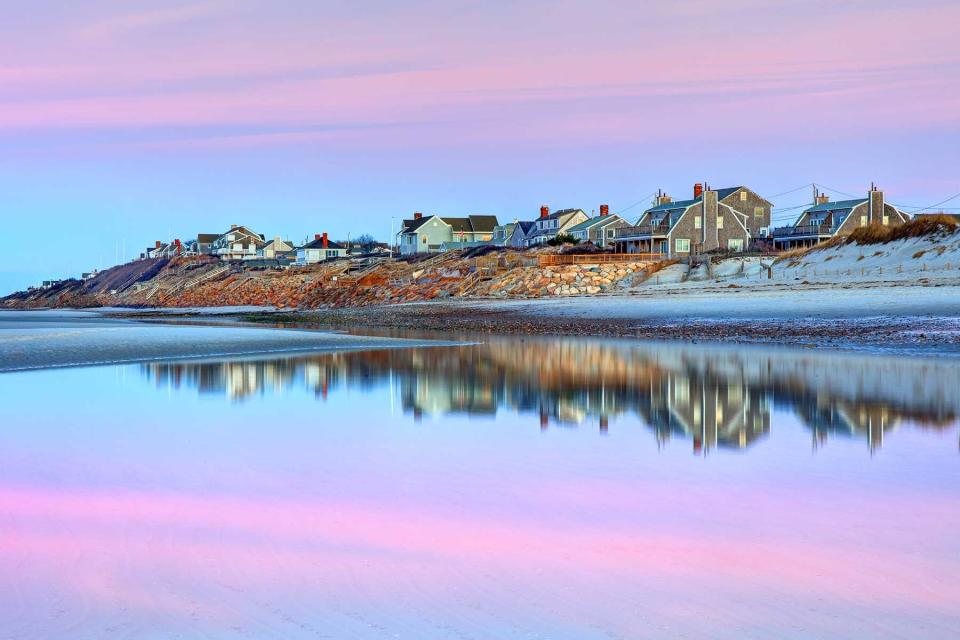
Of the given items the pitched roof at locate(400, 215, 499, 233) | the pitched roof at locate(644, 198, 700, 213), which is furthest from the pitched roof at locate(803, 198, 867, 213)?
the pitched roof at locate(400, 215, 499, 233)

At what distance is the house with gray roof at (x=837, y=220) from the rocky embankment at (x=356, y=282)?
24.1m

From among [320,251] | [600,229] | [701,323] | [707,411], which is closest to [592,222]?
[600,229]

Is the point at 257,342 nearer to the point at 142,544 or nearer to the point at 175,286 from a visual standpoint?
the point at 142,544

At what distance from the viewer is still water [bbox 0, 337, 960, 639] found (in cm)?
574

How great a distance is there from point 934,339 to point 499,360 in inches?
476

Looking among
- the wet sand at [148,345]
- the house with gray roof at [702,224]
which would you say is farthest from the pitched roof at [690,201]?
the wet sand at [148,345]

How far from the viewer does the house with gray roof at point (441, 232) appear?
12594 cm

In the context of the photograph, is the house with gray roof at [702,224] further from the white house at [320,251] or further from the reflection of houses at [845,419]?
the reflection of houses at [845,419]

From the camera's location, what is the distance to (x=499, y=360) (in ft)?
81.8

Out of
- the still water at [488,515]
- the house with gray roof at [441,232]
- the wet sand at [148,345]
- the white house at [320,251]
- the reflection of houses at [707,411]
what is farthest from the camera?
the white house at [320,251]

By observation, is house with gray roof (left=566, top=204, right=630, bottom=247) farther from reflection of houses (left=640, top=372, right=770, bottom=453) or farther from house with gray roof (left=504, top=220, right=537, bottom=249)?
reflection of houses (left=640, top=372, right=770, bottom=453)

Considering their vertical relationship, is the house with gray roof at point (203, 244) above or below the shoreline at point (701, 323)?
above

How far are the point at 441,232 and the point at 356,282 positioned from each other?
134ft

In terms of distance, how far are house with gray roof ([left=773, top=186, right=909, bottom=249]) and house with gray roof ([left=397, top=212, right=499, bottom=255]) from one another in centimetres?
4529
